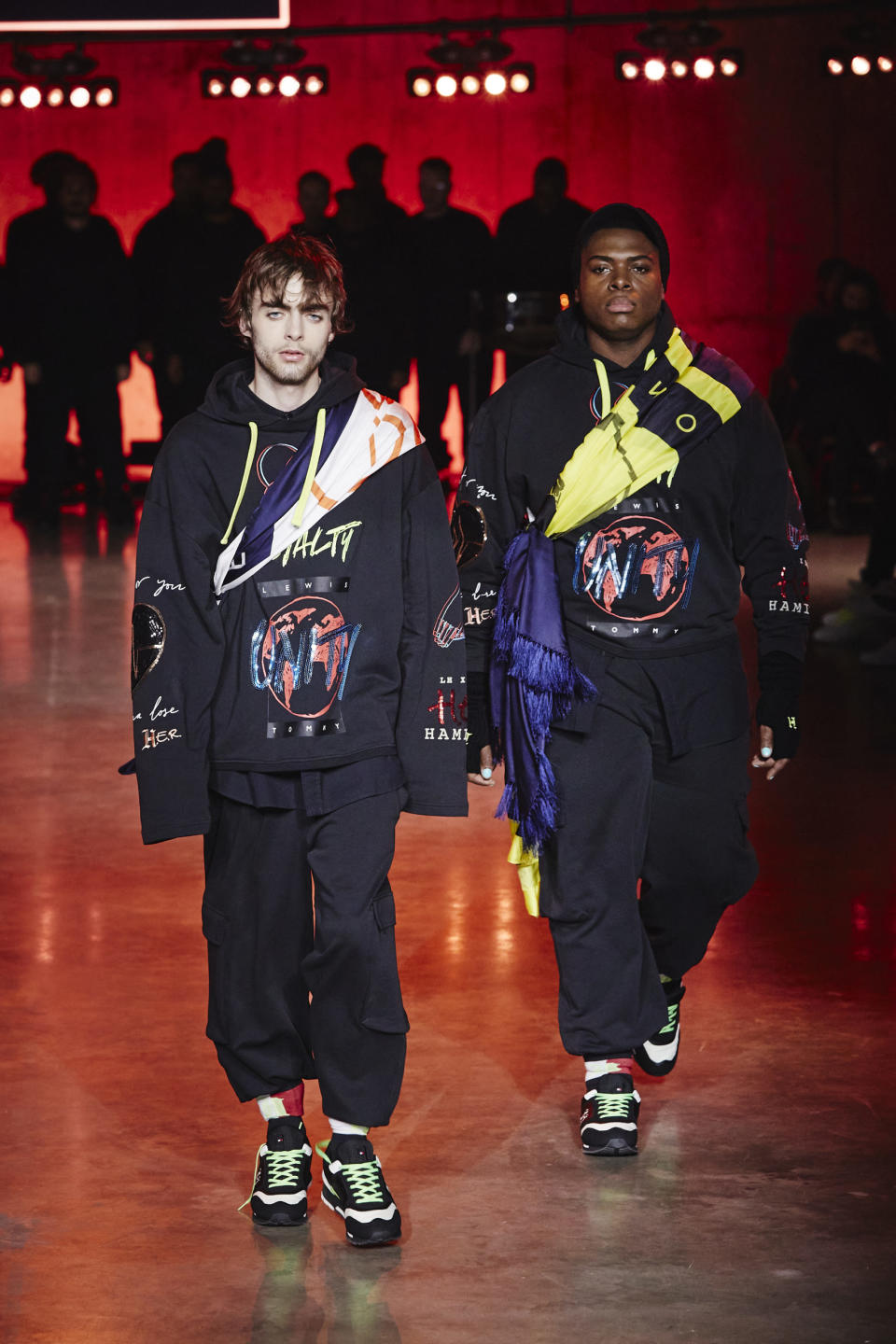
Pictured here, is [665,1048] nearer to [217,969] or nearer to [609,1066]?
[609,1066]

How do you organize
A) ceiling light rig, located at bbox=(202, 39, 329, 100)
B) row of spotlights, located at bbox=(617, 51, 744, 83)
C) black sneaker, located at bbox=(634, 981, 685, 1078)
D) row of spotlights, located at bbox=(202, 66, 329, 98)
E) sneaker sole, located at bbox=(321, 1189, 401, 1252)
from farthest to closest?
row of spotlights, located at bbox=(202, 66, 329, 98) < ceiling light rig, located at bbox=(202, 39, 329, 100) < row of spotlights, located at bbox=(617, 51, 744, 83) < black sneaker, located at bbox=(634, 981, 685, 1078) < sneaker sole, located at bbox=(321, 1189, 401, 1252)

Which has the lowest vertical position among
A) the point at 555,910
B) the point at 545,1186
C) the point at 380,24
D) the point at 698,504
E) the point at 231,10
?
the point at 545,1186

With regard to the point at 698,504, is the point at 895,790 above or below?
below

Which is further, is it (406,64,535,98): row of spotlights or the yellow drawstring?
(406,64,535,98): row of spotlights

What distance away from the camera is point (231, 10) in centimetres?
791

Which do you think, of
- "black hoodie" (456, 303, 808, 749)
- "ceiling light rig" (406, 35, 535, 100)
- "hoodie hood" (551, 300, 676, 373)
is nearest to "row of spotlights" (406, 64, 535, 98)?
"ceiling light rig" (406, 35, 535, 100)

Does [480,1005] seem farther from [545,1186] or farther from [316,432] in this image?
[316,432]

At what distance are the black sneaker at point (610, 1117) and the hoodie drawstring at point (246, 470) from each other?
113cm

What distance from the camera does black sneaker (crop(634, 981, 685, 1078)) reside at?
3.82 metres

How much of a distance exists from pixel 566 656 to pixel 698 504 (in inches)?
13.6

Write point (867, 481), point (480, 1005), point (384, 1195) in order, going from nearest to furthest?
point (384, 1195) → point (480, 1005) → point (867, 481)

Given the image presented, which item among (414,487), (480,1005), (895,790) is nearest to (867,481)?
(895,790)

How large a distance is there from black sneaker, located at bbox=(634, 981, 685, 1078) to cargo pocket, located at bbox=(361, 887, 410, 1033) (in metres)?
0.75

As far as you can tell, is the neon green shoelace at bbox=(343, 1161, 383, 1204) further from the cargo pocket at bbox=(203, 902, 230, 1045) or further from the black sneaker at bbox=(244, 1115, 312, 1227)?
the cargo pocket at bbox=(203, 902, 230, 1045)
